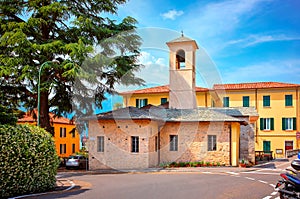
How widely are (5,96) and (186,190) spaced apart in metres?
17.2

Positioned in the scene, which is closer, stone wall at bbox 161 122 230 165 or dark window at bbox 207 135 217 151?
stone wall at bbox 161 122 230 165

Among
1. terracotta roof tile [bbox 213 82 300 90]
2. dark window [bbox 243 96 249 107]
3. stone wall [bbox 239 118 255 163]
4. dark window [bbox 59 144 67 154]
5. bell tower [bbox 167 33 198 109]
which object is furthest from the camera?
dark window [bbox 59 144 67 154]

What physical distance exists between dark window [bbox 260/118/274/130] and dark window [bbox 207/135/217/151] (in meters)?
21.2

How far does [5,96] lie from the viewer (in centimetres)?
2367

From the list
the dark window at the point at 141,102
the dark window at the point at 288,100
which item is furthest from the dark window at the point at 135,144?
the dark window at the point at 288,100

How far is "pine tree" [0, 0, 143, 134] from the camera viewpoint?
2138cm

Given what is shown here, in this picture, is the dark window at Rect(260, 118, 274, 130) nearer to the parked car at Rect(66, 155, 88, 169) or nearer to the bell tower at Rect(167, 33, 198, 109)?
the bell tower at Rect(167, 33, 198, 109)

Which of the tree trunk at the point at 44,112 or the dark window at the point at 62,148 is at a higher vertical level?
the tree trunk at the point at 44,112

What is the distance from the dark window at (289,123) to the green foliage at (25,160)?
3559cm

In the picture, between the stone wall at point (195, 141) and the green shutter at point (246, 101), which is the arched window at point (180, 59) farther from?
the green shutter at point (246, 101)

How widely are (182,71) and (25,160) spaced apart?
20.8 meters

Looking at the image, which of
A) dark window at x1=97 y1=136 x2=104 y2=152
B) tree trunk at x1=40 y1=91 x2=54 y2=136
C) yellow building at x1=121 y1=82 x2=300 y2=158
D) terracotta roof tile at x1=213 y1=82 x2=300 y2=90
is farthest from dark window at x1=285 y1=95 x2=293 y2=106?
tree trunk at x1=40 y1=91 x2=54 y2=136

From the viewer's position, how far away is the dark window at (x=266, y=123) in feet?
139

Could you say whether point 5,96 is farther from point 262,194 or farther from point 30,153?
point 262,194
